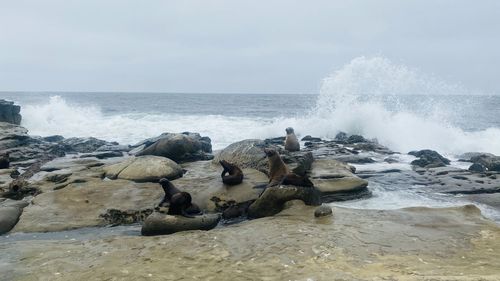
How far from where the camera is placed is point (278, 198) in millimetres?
10031

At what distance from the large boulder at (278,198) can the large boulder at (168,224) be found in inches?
58.4

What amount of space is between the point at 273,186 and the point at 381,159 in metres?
11.8

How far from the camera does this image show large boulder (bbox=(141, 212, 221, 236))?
860 cm

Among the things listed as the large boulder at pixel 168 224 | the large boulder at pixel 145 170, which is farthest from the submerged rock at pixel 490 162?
the large boulder at pixel 168 224

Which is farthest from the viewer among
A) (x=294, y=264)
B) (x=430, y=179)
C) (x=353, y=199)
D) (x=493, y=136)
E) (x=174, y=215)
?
(x=493, y=136)

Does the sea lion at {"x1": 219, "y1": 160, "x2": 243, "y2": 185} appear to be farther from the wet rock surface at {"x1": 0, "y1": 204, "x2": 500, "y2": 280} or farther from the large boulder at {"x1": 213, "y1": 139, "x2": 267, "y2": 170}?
the wet rock surface at {"x1": 0, "y1": 204, "x2": 500, "y2": 280}

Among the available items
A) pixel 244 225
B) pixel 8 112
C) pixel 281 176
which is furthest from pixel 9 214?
pixel 8 112

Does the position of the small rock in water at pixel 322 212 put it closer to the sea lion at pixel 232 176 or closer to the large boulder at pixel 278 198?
the large boulder at pixel 278 198

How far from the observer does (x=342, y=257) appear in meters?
6.72

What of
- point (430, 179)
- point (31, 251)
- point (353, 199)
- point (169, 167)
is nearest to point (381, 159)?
point (430, 179)

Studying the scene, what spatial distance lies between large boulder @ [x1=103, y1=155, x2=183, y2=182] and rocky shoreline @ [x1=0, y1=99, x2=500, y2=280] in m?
0.04

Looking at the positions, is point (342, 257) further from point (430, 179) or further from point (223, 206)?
point (430, 179)

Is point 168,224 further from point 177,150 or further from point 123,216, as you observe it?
point 177,150

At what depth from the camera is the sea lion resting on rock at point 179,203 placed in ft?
29.6
